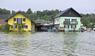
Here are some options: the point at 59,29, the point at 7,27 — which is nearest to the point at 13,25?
the point at 7,27

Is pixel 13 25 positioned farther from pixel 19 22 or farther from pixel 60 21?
pixel 60 21

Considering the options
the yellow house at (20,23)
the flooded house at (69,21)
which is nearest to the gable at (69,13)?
the flooded house at (69,21)

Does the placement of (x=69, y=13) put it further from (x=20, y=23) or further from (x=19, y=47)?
(x=19, y=47)

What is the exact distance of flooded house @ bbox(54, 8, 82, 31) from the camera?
7800cm

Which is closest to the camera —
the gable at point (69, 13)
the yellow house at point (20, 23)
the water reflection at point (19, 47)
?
→ the water reflection at point (19, 47)

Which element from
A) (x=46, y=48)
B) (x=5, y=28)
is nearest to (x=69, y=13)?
(x=5, y=28)

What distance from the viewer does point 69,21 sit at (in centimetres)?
7831

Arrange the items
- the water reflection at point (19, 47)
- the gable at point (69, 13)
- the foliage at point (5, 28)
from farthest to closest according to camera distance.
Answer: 1. the gable at point (69, 13)
2. the foliage at point (5, 28)
3. the water reflection at point (19, 47)

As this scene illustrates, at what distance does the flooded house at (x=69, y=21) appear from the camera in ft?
256

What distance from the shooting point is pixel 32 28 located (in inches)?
2985

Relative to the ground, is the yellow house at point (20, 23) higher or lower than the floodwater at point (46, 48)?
higher

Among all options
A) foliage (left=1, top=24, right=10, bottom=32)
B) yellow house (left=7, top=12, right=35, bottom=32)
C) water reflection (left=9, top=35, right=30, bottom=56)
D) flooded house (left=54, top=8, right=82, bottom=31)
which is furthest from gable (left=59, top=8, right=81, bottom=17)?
water reflection (left=9, top=35, right=30, bottom=56)

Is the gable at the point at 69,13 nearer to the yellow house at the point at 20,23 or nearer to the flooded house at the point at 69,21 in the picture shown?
the flooded house at the point at 69,21

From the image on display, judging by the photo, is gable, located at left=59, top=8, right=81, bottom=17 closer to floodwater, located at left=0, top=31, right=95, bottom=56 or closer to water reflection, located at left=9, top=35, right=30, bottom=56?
floodwater, located at left=0, top=31, right=95, bottom=56
